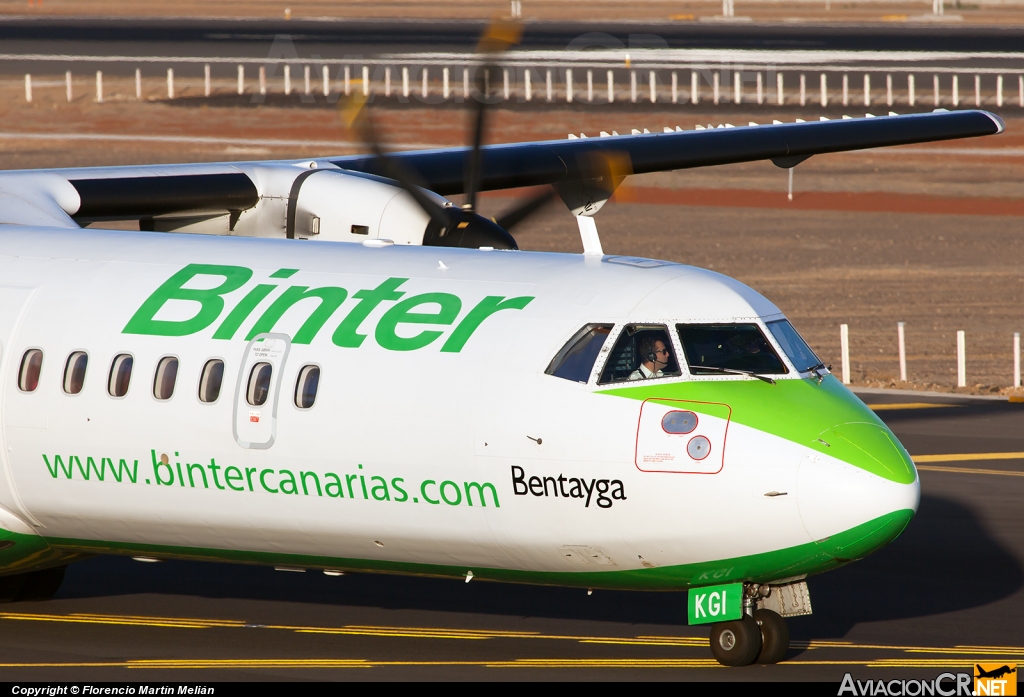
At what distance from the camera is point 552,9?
369ft

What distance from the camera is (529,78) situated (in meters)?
69.9

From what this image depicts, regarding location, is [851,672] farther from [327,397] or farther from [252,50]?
[252,50]

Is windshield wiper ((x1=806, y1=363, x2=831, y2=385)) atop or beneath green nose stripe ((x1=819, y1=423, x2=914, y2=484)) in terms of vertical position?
atop

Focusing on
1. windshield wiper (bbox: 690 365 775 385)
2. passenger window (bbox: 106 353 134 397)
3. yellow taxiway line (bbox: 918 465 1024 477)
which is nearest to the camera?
windshield wiper (bbox: 690 365 775 385)

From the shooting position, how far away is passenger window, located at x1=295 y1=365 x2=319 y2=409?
541 inches

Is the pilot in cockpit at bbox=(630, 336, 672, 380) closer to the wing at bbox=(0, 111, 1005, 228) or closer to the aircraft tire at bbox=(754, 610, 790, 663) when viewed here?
the aircraft tire at bbox=(754, 610, 790, 663)

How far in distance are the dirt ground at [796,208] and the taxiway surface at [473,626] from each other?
233 inches

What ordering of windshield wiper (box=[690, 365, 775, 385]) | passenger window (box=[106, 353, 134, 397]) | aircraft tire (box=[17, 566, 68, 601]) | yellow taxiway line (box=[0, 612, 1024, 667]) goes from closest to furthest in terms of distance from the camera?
windshield wiper (box=[690, 365, 775, 385]), yellow taxiway line (box=[0, 612, 1024, 667]), passenger window (box=[106, 353, 134, 397]), aircraft tire (box=[17, 566, 68, 601])

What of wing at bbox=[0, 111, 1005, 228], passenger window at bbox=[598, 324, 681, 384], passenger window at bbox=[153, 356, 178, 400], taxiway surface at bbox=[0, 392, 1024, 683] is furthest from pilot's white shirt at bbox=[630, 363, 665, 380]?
wing at bbox=[0, 111, 1005, 228]

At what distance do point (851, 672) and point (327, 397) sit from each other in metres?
4.92

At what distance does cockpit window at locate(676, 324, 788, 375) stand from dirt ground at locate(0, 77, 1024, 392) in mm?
7314

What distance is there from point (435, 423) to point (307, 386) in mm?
1234

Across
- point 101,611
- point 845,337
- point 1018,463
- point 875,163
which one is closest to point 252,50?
point 875,163

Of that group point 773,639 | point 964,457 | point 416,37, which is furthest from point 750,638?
point 416,37
